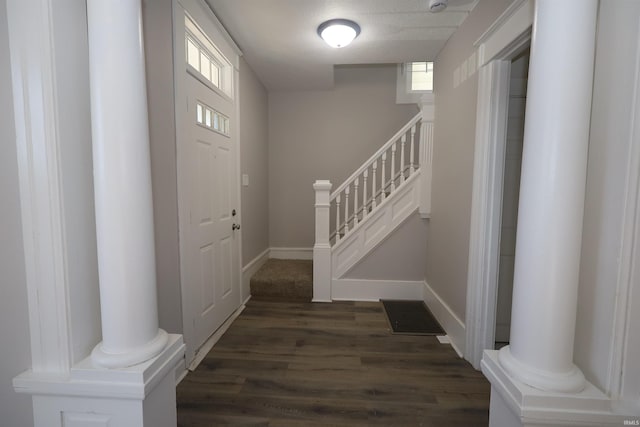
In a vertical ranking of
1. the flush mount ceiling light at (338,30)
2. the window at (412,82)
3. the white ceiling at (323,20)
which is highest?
the window at (412,82)

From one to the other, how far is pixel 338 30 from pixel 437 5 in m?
0.78

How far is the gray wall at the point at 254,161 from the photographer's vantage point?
3.12 m

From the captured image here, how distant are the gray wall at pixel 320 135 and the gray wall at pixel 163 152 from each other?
2.48 meters

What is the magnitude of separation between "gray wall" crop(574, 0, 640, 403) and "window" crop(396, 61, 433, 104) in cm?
324

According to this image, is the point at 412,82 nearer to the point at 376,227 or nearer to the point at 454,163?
the point at 454,163

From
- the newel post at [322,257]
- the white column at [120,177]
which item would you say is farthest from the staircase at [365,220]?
the white column at [120,177]

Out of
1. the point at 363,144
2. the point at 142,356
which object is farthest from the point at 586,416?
the point at 363,144

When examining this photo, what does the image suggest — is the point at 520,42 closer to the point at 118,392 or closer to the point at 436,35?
the point at 436,35

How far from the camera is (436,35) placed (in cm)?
250

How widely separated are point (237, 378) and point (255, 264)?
1.76 metres

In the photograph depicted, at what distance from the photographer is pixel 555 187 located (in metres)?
0.95

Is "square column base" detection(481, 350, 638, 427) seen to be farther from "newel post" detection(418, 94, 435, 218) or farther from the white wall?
"newel post" detection(418, 94, 435, 218)

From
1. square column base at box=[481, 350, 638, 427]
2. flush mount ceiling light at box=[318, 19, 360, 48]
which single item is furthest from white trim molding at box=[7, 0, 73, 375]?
flush mount ceiling light at box=[318, 19, 360, 48]

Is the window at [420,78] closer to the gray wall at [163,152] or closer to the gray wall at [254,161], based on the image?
the gray wall at [254,161]
